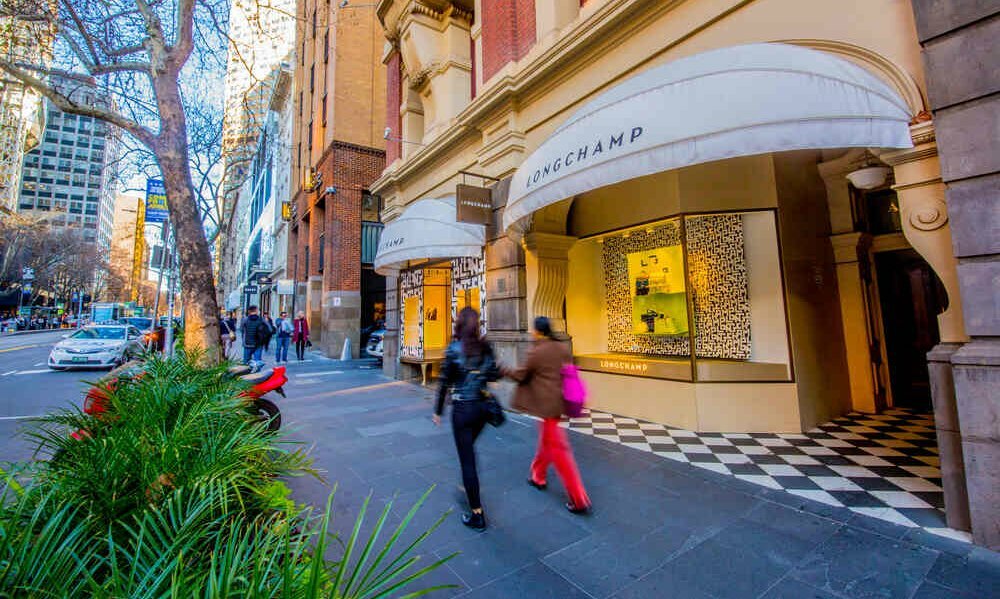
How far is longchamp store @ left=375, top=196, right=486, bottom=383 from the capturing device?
25.7 ft

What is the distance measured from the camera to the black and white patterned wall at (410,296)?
10177mm

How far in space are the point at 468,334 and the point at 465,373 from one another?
1.11 feet

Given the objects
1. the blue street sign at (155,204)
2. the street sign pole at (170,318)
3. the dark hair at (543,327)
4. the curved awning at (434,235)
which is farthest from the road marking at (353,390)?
the dark hair at (543,327)

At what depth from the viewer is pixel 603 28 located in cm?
583

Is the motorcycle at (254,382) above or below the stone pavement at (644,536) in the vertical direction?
above

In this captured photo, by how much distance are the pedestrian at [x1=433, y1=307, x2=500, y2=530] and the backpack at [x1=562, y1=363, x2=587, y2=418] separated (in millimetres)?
644

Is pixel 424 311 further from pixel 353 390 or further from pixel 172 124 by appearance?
pixel 172 124

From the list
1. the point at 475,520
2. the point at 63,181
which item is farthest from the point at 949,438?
the point at 63,181

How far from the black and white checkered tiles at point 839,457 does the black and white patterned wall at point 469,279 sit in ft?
10.2

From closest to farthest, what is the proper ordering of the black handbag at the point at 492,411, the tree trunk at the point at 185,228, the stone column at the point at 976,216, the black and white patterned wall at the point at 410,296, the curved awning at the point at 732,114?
the stone column at the point at 976,216, the curved awning at the point at 732,114, the black handbag at the point at 492,411, the tree trunk at the point at 185,228, the black and white patterned wall at the point at 410,296

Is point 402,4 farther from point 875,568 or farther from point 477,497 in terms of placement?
point 875,568

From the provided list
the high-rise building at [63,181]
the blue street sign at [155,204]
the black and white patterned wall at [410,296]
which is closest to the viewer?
the blue street sign at [155,204]

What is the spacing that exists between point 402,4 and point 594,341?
986cm

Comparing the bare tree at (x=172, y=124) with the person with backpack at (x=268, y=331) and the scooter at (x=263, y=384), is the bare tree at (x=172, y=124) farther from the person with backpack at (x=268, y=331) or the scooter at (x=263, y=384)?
the person with backpack at (x=268, y=331)
